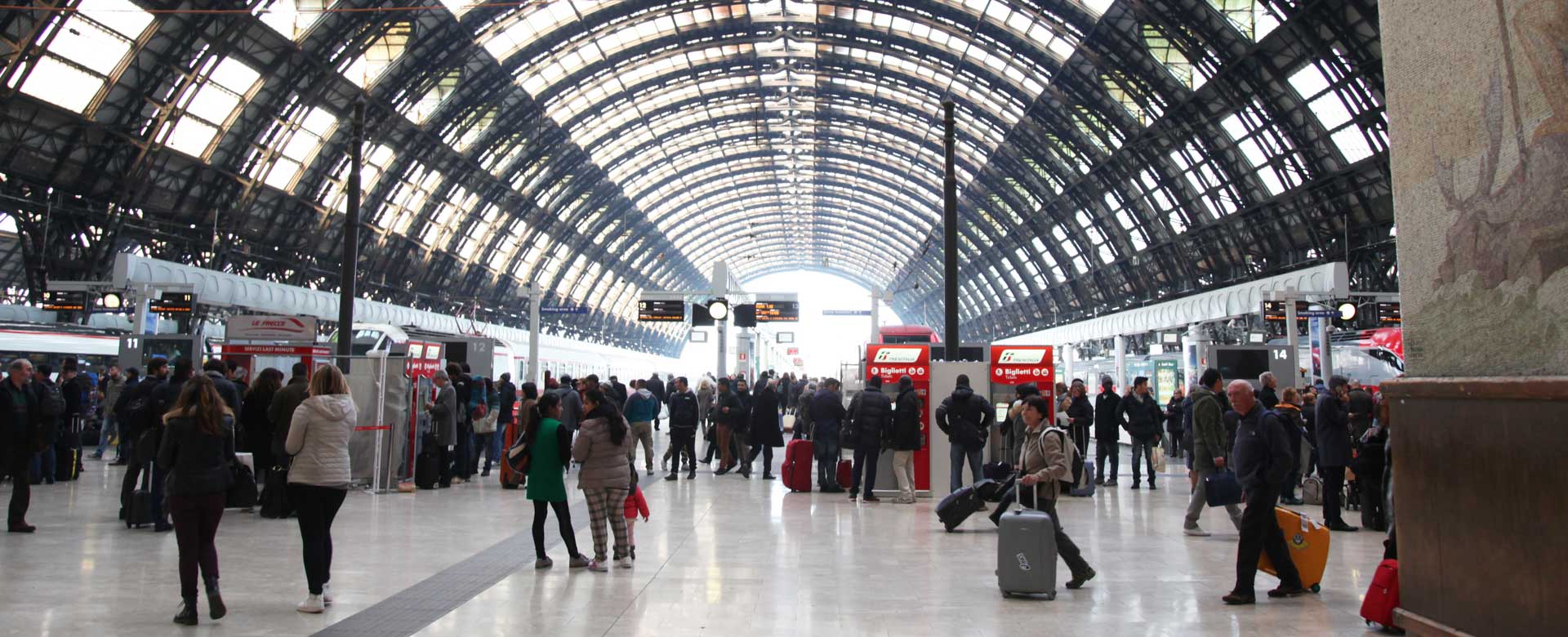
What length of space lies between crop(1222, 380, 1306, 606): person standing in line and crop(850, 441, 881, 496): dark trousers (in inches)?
245

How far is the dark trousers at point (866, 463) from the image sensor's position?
12.9m

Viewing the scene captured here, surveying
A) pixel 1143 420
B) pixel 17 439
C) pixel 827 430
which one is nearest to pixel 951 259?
pixel 827 430

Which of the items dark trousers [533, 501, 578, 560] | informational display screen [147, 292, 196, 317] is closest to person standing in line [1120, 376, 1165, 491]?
dark trousers [533, 501, 578, 560]

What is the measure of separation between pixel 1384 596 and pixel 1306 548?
129 centimetres

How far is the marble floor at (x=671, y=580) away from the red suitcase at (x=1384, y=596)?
0.17 meters

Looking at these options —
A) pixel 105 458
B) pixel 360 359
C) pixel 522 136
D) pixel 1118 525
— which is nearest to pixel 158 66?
Answer: pixel 105 458

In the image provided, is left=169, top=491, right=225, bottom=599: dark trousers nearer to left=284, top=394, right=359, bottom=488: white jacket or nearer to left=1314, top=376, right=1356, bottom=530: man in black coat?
left=284, top=394, right=359, bottom=488: white jacket

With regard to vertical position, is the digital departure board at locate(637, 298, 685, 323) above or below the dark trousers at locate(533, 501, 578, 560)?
above

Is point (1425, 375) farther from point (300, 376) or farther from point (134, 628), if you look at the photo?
point (300, 376)

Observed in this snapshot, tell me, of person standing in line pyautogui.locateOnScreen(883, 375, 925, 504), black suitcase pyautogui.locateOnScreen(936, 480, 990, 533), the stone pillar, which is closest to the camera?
the stone pillar

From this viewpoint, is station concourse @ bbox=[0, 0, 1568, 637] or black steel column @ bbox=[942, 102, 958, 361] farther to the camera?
black steel column @ bbox=[942, 102, 958, 361]

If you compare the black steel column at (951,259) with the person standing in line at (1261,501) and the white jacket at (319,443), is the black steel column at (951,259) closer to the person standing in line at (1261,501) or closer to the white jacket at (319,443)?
the person standing in line at (1261,501)

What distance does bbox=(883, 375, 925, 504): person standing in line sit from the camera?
41.4 feet

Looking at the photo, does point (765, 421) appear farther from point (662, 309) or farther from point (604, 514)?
point (662, 309)
